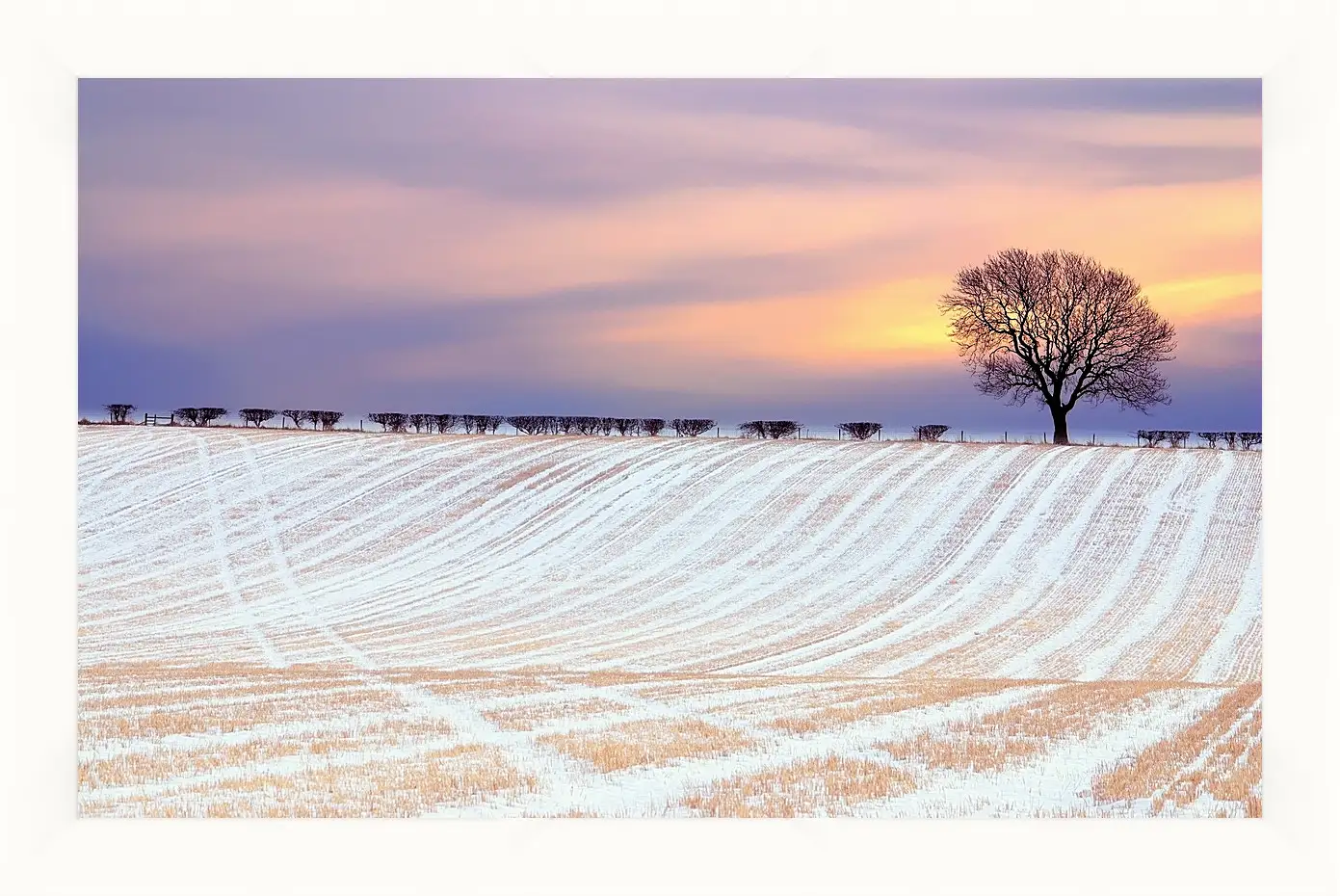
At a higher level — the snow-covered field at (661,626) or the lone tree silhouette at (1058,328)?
the lone tree silhouette at (1058,328)

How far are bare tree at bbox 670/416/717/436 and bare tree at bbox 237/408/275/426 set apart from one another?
8755 millimetres

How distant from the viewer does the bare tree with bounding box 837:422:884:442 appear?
23.3 m

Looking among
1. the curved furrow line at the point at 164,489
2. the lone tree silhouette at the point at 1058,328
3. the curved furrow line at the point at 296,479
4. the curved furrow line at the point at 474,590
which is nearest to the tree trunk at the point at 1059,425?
the lone tree silhouette at the point at 1058,328

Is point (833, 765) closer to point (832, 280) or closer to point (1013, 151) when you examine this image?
point (832, 280)

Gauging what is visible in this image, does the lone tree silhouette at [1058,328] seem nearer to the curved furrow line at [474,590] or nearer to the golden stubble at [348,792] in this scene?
the curved furrow line at [474,590]

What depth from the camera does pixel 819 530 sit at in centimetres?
1778

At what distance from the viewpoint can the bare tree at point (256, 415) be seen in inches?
965

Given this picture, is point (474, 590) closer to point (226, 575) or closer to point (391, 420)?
point (226, 575)

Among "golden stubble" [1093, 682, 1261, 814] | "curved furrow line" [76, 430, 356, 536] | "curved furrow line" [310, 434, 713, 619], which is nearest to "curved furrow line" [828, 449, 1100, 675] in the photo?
"curved furrow line" [310, 434, 713, 619]

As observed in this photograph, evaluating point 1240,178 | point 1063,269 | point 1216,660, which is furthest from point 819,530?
point 1063,269

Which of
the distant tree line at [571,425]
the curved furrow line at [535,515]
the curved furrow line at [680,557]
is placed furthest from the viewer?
the distant tree line at [571,425]

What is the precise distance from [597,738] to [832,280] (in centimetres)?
1538

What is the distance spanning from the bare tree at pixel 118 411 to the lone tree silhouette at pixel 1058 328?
58.0 ft

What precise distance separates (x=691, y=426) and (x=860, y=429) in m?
3.50
